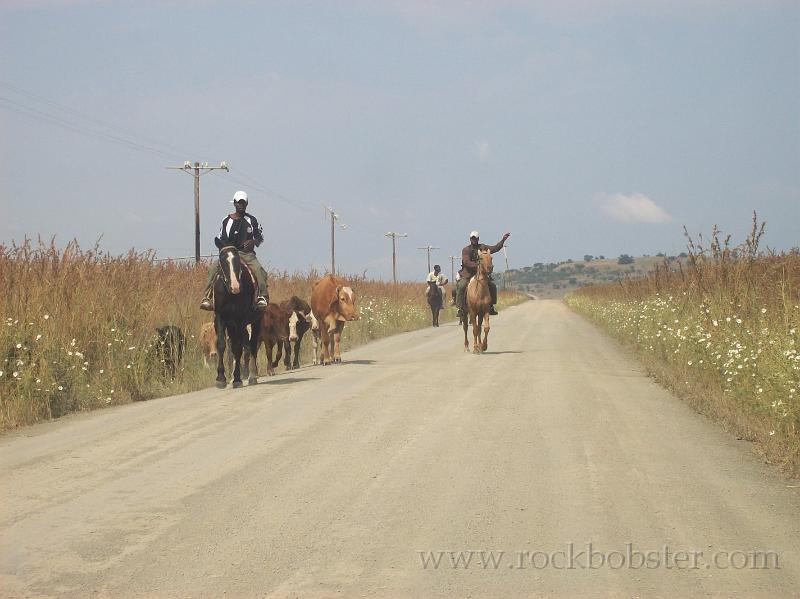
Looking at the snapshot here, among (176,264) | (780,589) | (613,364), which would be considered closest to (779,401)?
(780,589)

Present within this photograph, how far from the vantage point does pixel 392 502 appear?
674 centimetres

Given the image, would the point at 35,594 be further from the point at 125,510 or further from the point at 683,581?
the point at 683,581

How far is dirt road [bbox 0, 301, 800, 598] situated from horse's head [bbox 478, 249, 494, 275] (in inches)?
333

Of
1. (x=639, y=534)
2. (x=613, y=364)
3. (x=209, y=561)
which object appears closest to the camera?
(x=209, y=561)

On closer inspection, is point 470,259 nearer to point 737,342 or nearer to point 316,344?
point 316,344


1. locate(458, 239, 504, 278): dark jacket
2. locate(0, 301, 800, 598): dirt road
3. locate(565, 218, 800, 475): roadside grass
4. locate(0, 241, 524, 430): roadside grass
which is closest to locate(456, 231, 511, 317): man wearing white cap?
locate(458, 239, 504, 278): dark jacket

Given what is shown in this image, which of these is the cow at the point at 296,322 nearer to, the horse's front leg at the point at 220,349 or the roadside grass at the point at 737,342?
the horse's front leg at the point at 220,349

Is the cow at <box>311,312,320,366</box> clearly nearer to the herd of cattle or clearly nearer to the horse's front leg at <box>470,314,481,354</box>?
the herd of cattle

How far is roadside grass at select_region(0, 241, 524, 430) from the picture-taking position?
12373 mm

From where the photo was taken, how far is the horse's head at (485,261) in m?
20.2

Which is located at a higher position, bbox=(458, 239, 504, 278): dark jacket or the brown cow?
bbox=(458, 239, 504, 278): dark jacket

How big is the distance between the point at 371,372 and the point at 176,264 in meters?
9.17

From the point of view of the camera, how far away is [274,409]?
11039 mm

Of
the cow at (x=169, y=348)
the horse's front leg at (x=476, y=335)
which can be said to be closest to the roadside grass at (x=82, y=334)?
the cow at (x=169, y=348)
